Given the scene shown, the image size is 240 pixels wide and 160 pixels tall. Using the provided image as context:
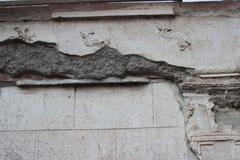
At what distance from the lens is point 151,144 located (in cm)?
355

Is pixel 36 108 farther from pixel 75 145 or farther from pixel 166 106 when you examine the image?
pixel 166 106

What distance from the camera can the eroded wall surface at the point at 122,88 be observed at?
3561 mm

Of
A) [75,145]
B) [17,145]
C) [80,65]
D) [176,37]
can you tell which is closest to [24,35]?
[80,65]

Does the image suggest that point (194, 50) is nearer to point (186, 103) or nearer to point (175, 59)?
point (175, 59)

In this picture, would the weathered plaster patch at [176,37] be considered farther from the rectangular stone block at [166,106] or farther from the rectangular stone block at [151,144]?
the rectangular stone block at [151,144]

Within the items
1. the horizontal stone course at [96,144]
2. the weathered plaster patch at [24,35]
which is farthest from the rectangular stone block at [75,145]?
the weathered plaster patch at [24,35]

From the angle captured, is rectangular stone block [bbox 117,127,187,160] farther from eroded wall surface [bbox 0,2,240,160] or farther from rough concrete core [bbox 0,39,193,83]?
rough concrete core [bbox 0,39,193,83]

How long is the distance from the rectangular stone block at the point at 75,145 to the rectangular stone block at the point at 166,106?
0.39 m

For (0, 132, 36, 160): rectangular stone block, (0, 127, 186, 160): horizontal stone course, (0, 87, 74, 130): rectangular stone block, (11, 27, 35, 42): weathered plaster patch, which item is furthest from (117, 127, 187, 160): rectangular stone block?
(11, 27, 35, 42): weathered plaster patch

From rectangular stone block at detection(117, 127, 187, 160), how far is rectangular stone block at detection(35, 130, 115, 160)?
0.09m

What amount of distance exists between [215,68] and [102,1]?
3.68 ft

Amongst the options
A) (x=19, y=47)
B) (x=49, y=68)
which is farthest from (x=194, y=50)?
(x=19, y=47)

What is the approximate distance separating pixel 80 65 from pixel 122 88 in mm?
387

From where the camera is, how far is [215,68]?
148 inches
